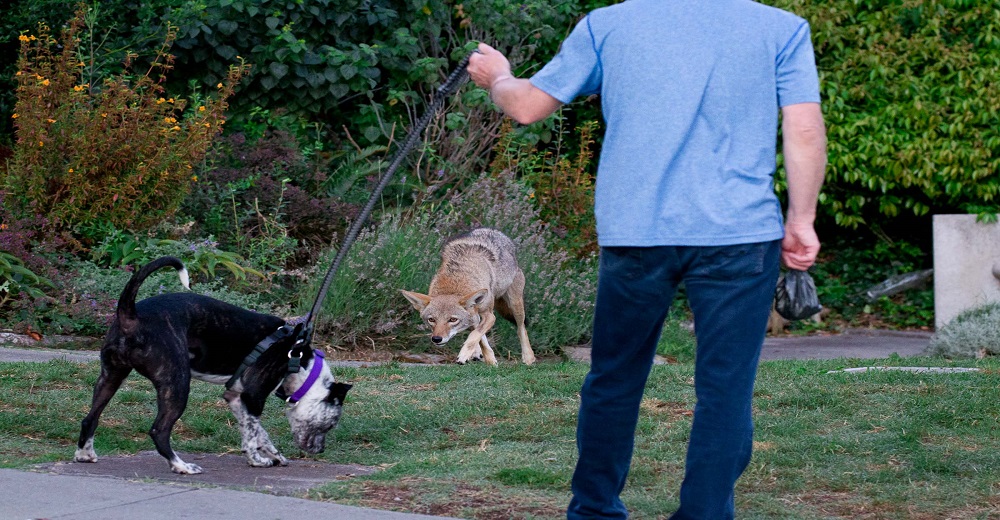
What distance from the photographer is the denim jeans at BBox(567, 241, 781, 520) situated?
10.4ft

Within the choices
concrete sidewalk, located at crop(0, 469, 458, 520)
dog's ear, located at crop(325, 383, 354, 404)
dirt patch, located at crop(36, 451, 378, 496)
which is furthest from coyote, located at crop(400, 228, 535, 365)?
concrete sidewalk, located at crop(0, 469, 458, 520)

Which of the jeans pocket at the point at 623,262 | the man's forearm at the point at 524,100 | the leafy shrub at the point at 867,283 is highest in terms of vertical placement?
the man's forearm at the point at 524,100

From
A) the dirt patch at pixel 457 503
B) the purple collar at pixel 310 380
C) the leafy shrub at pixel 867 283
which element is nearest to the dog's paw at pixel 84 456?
the purple collar at pixel 310 380

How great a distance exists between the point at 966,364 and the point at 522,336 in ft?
11.0

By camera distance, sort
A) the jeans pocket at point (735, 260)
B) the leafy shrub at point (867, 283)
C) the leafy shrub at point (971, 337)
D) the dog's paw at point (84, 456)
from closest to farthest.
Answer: the jeans pocket at point (735, 260), the dog's paw at point (84, 456), the leafy shrub at point (971, 337), the leafy shrub at point (867, 283)

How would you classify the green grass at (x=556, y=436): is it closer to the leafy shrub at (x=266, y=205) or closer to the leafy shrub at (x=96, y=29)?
the leafy shrub at (x=266, y=205)

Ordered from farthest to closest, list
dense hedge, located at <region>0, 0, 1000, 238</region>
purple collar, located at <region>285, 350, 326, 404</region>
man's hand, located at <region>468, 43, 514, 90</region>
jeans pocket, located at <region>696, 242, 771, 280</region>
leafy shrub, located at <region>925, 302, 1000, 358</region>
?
dense hedge, located at <region>0, 0, 1000, 238</region> → leafy shrub, located at <region>925, 302, 1000, 358</region> → purple collar, located at <region>285, 350, 326, 404</region> → man's hand, located at <region>468, 43, 514, 90</region> → jeans pocket, located at <region>696, 242, 771, 280</region>

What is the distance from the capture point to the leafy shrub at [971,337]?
8.80m

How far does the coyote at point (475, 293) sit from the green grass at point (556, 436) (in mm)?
798

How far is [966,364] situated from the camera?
25.2ft

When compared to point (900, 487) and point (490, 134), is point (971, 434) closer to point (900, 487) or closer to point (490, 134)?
point (900, 487)

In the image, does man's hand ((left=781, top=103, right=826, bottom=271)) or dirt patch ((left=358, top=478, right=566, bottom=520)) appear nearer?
man's hand ((left=781, top=103, right=826, bottom=271))

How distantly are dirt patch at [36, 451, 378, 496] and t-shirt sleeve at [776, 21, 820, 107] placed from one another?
235 cm

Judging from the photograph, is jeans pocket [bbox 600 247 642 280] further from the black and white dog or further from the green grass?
the black and white dog
